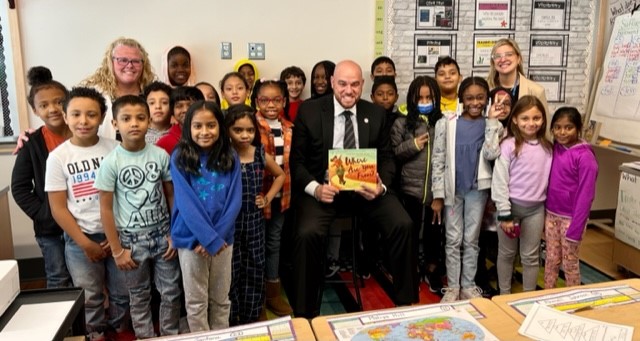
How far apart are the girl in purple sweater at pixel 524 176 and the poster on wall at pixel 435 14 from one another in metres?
1.45

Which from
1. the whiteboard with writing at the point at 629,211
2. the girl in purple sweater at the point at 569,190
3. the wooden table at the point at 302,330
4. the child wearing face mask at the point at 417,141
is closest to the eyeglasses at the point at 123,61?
the child wearing face mask at the point at 417,141

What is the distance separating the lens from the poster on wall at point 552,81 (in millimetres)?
4297

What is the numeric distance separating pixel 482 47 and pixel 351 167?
205 centimetres

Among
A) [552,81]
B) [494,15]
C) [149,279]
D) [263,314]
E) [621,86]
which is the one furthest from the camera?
[552,81]

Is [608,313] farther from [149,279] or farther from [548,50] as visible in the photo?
[548,50]

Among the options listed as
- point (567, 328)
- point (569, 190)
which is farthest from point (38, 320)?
point (569, 190)

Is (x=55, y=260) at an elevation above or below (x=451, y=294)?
above

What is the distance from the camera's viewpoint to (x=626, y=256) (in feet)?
11.4

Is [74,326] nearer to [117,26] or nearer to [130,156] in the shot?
[130,156]

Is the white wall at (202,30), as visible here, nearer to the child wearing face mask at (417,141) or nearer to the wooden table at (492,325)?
the child wearing face mask at (417,141)

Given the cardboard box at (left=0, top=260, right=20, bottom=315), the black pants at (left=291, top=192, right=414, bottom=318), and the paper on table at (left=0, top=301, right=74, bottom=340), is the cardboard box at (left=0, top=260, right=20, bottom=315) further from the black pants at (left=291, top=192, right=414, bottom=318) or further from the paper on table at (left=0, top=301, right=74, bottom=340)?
the black pants at (left=291, top=192, right=414, bottom=318)

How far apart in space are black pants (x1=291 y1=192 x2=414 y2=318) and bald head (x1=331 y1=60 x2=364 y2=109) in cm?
56

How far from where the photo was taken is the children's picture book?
9.07 ft

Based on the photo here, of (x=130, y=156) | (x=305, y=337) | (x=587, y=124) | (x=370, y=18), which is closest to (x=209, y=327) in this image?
(x=130, y=156)
